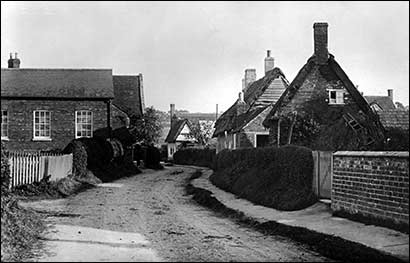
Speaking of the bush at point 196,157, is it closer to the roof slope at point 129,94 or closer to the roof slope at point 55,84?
the roof slope at point 129,94

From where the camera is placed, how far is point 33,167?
918 inches

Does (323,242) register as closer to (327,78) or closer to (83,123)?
(327,78)

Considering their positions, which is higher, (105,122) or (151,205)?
(105,122)

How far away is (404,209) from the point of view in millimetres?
11633

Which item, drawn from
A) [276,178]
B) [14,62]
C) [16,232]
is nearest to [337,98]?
[276,178]

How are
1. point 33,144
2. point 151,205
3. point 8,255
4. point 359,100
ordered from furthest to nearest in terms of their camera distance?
point 33,144 < point 359,100 < point 151,205 < point 8,255

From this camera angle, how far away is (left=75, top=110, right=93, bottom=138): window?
4166 cm

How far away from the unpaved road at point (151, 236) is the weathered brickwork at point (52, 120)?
2046 cm

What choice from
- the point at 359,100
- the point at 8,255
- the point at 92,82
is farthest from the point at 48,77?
the point at 8,255

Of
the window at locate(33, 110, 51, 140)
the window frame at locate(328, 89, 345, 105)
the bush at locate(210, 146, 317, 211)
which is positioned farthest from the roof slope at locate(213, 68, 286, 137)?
the window at locate(33, 110, 51, 140)

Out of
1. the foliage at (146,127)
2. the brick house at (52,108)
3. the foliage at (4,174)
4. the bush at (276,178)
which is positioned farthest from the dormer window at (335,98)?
the foliage at (146,127)

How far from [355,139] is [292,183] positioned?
576 cm

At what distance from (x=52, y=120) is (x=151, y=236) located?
3051 centimetres

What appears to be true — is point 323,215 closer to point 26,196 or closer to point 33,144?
point 26,196
